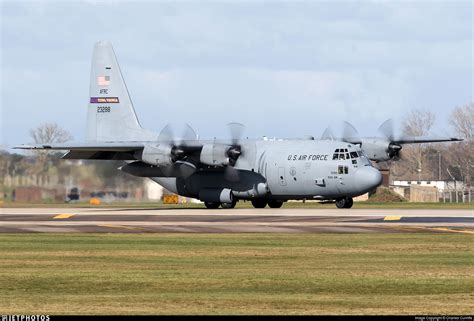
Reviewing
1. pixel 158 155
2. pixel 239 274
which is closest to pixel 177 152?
pixel 158 155

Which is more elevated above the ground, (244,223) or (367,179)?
(367,179)

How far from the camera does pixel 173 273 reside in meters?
26.0

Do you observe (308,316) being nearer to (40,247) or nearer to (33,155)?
(40,247)

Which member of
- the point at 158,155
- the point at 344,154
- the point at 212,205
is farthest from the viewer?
the point at 212,205

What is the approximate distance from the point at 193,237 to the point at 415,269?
13.2 metres

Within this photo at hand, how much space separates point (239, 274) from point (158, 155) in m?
39.4

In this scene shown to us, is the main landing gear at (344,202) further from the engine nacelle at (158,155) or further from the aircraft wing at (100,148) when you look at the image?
the aircraft wing at (100,148)

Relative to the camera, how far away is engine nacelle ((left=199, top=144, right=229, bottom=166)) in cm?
6562

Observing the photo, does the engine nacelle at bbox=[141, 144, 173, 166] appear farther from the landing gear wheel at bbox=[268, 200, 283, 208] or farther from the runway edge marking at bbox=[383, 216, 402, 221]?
the runway edge marking at bbox=[383, 216, 402, 221]

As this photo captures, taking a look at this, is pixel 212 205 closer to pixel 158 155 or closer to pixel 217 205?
pixel 217 205

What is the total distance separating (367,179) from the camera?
6169cm

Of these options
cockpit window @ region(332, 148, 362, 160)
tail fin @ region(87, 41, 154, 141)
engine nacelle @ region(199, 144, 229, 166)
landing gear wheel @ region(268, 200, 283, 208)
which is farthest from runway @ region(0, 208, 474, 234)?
tail fin @ region(87, 41, 154, 141)

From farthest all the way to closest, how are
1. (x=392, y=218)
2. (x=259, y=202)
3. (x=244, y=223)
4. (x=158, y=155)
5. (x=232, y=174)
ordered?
(x=259, y=202)
(x=232, y=174)
(x=158, y=155)
(x=392, y=218)
(x=244, y=223)

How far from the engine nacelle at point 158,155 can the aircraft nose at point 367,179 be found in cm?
1232
